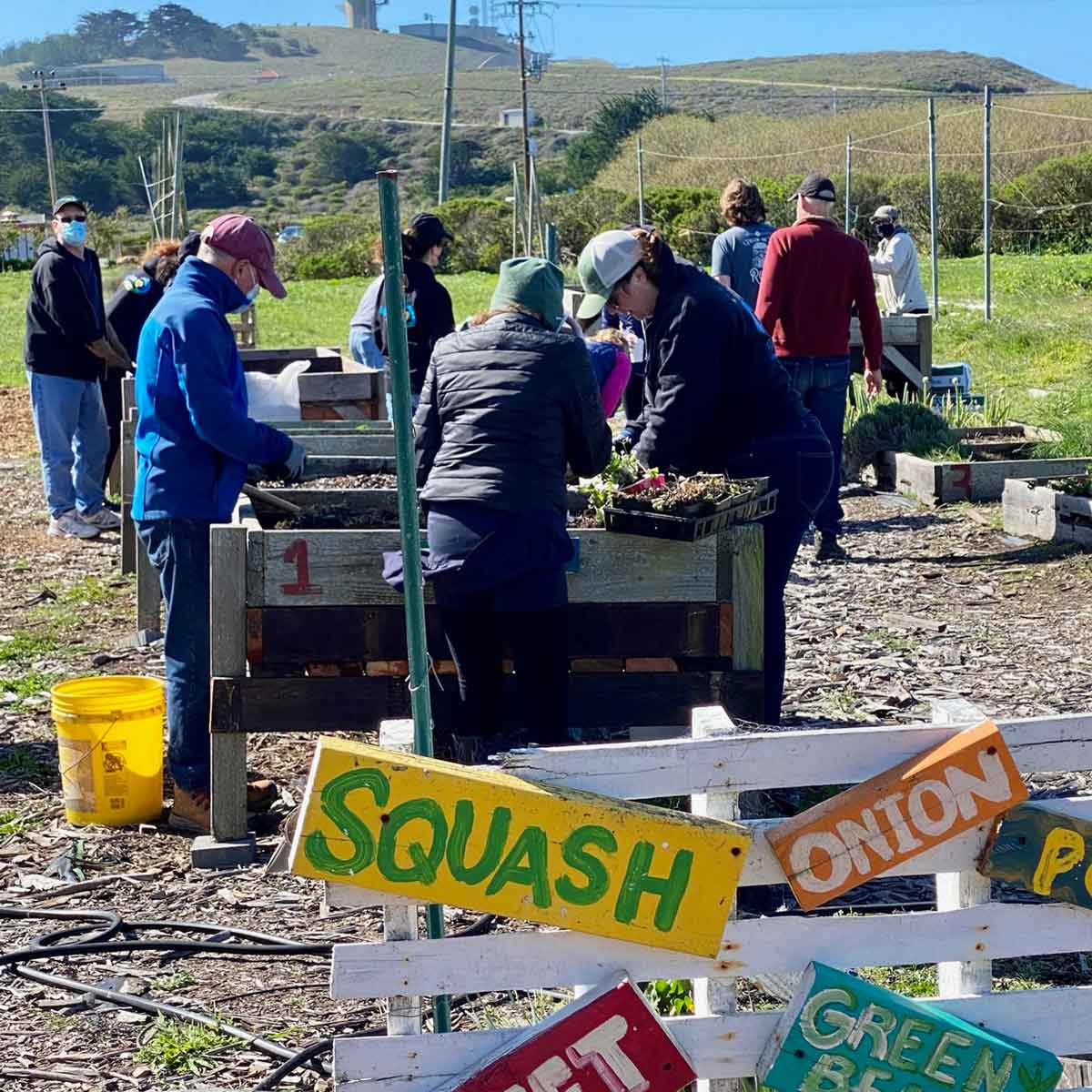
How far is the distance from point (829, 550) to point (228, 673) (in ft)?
16.0

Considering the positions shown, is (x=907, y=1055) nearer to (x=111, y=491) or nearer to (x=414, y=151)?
(x=111, y=491)

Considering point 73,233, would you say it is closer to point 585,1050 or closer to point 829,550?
point 829,550

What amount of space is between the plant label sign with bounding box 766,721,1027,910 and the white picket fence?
0.05m

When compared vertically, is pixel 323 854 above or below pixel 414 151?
below

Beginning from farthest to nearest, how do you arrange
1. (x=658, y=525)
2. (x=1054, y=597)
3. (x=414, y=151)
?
(x=414, y=151) < (x=1054, y=597) < (x=658, y=525)

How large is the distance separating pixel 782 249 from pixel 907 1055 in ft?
20.6

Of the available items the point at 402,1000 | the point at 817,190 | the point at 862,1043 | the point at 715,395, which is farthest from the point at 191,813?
the point at 817,190

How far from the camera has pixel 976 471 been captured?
1025 centimetres

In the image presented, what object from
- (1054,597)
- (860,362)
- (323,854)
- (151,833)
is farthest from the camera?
(860,362)

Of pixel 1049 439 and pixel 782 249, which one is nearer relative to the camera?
pixel 782 249

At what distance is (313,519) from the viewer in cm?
552

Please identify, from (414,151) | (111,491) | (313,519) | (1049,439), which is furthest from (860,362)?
(414,151)

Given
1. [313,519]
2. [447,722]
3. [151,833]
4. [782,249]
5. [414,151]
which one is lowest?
[151,833]

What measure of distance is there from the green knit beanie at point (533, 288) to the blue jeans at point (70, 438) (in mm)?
6225
